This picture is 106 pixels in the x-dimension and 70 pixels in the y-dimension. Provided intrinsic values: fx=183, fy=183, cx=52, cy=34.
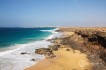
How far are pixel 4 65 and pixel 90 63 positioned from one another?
977cm

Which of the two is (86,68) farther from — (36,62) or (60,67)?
(36,62)

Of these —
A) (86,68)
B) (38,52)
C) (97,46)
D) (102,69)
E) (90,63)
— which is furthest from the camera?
(38,52)

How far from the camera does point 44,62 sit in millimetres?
22578

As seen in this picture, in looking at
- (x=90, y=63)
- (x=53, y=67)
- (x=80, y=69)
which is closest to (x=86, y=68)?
(x=80, y=69)

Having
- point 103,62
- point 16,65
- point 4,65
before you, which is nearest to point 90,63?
point 103,62

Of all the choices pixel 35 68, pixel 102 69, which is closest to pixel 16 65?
pixel 35 68

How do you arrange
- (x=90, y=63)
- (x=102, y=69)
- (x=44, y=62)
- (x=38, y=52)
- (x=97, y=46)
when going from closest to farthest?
(x=102, y=69) < (x=90, y=63) < (x=44, y=62) < (x=97, y=46) < (x=38, y=52)

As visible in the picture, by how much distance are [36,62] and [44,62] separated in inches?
40.2

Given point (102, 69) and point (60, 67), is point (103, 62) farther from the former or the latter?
point (60, 67)

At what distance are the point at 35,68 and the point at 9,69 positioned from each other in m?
2.74

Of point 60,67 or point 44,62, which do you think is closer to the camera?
point 60,67

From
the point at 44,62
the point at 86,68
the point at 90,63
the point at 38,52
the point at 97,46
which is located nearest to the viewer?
the point at 86,68

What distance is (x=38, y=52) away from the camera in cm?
2928

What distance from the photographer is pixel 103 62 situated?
20.0 meters
